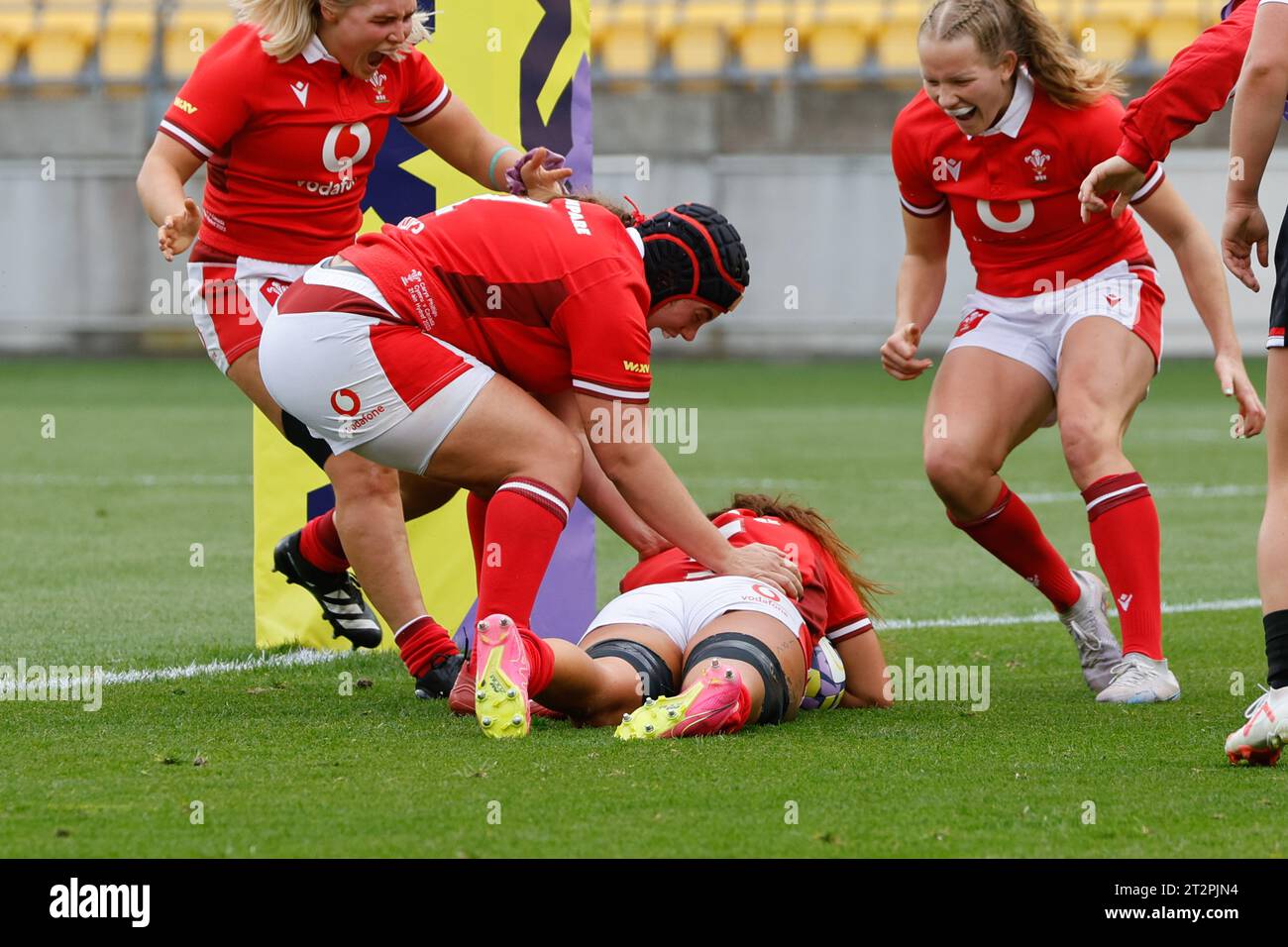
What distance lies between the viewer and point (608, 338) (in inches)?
157

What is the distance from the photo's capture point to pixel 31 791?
338 cm

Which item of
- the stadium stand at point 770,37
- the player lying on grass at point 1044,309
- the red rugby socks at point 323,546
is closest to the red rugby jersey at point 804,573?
the player lying on grass at point 1044,309

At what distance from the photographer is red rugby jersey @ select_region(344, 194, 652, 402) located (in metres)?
4.00

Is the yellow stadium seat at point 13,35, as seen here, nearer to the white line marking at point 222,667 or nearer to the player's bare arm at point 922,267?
the white line marking at point 222,667

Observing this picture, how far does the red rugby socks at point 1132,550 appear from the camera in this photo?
466cm

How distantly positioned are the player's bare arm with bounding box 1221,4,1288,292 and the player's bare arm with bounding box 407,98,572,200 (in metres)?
2.09

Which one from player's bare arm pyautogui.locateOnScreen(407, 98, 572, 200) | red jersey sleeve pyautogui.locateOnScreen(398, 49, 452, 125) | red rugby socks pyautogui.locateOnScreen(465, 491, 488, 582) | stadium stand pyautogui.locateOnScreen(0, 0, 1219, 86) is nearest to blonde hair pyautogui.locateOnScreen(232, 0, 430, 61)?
red jersey sleeve pyautogui.locateOnScreen(398, 49, 452, 125)

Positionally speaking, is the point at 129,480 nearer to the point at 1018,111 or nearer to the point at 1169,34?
the point at 1018,111

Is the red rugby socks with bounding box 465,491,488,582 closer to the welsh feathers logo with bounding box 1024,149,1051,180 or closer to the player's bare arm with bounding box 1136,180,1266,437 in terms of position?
the welsh feathers logo with bounding box 1024,149,1051,180

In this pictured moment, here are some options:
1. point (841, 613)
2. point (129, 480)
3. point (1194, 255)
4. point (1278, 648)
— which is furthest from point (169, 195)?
point (129, 480)

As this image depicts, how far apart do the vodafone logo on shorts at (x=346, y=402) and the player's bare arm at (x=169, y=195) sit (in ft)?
1.75

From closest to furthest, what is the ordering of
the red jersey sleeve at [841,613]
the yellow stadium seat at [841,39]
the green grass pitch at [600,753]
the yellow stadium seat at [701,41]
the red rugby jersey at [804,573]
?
the green grass pitch at [600,753], the red rugby jersey at [804,573], the red jersey sleeve at [841,613], the yellow stadium seat at [841,39], the yellow stadium seat at [701,41]

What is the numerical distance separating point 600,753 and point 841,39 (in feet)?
62.4
